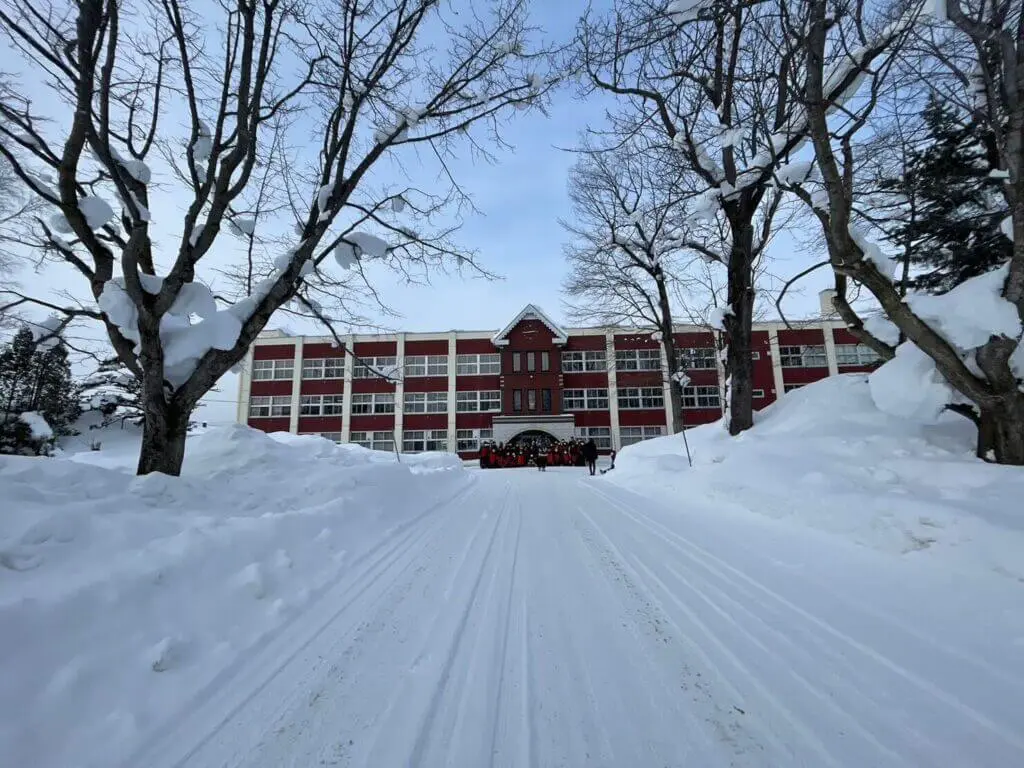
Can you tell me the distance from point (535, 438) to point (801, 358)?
23.6 metres

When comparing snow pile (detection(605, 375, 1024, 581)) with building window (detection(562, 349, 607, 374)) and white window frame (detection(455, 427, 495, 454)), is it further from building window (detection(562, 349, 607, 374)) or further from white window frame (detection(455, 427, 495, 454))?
white window frame (detection(455, 427, 495, 454))

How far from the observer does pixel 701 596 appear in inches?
132

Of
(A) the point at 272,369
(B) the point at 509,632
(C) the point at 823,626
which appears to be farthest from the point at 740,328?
(A) the point at 272,369

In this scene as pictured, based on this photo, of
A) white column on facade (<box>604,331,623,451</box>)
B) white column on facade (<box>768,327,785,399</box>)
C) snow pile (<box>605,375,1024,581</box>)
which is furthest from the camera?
white column on facade (<box>604,331,623,451</box>)

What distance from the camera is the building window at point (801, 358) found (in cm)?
3644

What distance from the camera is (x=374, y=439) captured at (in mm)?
38031

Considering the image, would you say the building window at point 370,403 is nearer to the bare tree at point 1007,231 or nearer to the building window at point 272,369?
the building window at point 272,369

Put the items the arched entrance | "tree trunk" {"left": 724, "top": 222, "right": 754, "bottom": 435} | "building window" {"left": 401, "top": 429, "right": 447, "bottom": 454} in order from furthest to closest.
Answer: "building window" {"left": 401, "top": 429, "right": 447, "bottom": 454}, the arched entrance, "tree trunk" {"left": 724, "top": 222, "right": 754, "bottom": 435}

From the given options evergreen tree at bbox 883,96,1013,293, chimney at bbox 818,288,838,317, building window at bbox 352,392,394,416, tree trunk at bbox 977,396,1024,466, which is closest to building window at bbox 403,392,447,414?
building window at bbox 352,392,394,416

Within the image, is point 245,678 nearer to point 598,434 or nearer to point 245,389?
point 598,434

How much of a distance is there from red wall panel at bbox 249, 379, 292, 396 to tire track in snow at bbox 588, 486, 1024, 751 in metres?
40.1

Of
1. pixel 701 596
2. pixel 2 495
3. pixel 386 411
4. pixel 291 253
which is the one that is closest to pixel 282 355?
pixel 386 411

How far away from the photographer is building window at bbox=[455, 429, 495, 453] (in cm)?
3728

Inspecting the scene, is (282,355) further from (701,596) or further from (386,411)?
(701,596)
